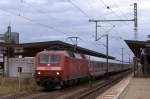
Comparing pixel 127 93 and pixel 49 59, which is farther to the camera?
pixel 49 59

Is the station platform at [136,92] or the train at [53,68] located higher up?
the train at [53,68]

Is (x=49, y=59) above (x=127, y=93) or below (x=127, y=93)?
above

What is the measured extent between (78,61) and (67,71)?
6.18 m

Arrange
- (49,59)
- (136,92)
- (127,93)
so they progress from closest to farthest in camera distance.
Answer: (127,93), (136,92), (49,59)

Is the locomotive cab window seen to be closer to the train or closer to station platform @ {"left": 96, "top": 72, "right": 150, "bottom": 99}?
the train

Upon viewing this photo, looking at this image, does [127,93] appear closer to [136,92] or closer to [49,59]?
[136,92]

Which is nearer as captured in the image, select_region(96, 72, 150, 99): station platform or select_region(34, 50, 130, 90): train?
select_region(96, 72, 150, 99): station platform

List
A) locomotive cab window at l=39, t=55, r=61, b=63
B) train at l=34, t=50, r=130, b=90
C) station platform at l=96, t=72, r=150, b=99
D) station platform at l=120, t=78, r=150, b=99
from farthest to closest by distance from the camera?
locomotive cab window at l=39, t=55, r=61, b=63, train at l=34, t=50, r=130, b=90, station platform at l=96, t=72, r=150, b=99, station platform at l=120, t=78, r=150, b=99

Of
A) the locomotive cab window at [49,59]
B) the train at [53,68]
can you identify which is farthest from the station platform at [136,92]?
the locomotive cab window at [49,59]

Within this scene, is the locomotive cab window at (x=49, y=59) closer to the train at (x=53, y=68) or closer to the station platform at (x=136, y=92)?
the train at (x=53, y=68)

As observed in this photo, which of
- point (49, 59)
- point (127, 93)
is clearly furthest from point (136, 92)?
point (49, 59)

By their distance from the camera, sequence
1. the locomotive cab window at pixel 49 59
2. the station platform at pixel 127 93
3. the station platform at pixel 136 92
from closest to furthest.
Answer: the station platform at pixel 136 92 < the station platform at pixel 127 93 < the locomotive cab window at pixel 49 59

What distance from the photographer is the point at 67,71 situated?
115ft

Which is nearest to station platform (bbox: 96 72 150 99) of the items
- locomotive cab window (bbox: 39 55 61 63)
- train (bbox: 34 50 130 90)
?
train (bbox: 34 50 130 90)
